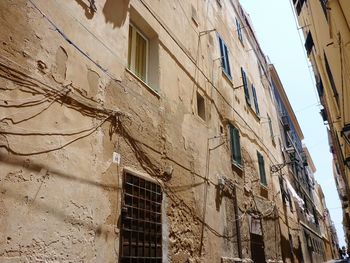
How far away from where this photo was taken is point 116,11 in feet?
16.2

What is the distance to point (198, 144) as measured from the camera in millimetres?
6777

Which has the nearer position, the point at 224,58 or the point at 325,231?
the point at 224,58

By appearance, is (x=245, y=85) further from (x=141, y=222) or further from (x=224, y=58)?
(x=141, y=222)

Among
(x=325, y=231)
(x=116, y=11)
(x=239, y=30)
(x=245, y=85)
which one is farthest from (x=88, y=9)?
(x=325, y=231)

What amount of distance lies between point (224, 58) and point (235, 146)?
284 centimetres

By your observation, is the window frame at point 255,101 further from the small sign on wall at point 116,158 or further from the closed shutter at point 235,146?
the small sign on wall at point 116,158

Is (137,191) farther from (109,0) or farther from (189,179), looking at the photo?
(109,0)

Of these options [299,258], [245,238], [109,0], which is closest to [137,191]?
[109,0]

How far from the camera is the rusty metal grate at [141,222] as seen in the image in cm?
409

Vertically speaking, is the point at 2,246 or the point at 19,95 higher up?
the point at 19,95

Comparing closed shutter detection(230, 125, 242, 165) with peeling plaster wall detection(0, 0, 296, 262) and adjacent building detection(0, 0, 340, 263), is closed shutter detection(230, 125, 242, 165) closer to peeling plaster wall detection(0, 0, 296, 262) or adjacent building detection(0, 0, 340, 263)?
adjacent building detection(0, 0, 340, 263)

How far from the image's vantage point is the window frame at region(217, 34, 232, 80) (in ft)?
31.9

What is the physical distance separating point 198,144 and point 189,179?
39.3 inches

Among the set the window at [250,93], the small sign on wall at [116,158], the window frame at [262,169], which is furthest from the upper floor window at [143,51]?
the window frame at [262,169]
